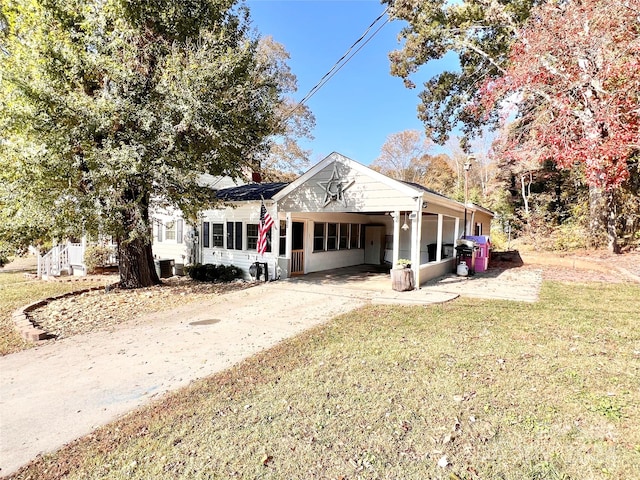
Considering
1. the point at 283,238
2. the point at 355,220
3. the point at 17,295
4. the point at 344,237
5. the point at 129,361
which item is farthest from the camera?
the point at 355,220

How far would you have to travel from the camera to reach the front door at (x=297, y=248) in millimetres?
12476

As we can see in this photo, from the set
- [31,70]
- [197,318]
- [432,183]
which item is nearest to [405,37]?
[31,70]

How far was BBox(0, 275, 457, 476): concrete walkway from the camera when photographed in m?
3.36

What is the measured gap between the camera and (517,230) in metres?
24.9

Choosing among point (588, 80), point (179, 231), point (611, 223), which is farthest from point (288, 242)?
point (611, 223)

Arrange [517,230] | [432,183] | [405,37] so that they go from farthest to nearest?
1. [432,183]
2. [517,230]
3. [405,37]

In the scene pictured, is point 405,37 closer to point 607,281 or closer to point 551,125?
point 551,125

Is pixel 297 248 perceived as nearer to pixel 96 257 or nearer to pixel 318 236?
pixel 318 236

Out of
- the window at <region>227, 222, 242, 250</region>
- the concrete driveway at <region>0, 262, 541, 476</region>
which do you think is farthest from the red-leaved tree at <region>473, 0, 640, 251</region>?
the window at <region>227, 222, 242, 250</region>

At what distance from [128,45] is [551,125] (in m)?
10.5

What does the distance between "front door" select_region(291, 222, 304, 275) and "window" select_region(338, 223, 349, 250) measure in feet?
8.34

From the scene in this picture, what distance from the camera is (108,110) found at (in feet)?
25.4

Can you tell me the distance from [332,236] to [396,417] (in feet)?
37.0

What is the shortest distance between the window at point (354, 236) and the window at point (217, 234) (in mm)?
5593
